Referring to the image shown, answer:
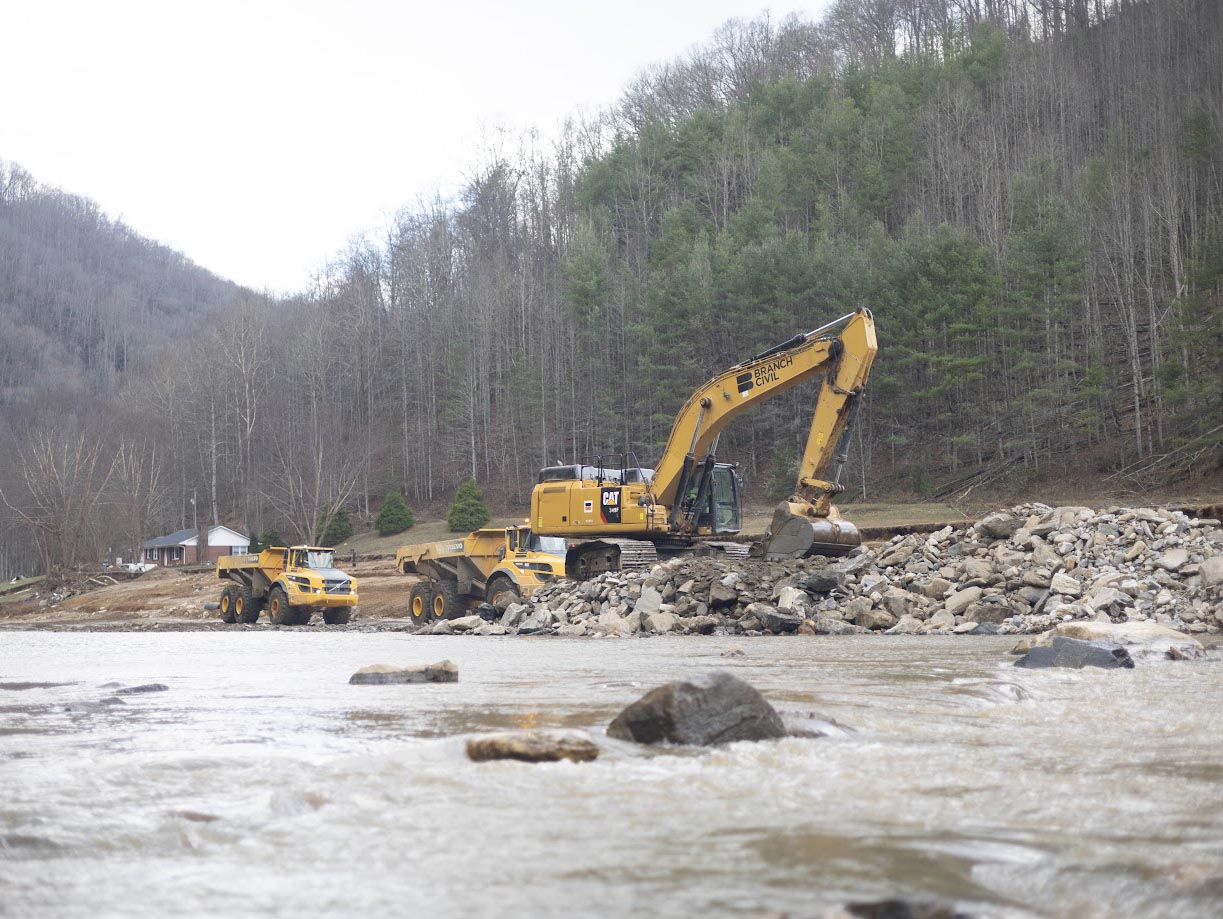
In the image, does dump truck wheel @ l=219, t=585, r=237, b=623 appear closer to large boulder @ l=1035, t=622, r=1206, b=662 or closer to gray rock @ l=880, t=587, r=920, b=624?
gray rock @ l=880, t=587, r=920, b=624

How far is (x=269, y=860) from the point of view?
2.81 m

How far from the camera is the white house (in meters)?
70.9

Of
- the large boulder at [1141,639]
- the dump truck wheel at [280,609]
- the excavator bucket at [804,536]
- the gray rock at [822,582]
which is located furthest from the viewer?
the dump truck wheel at [280,609]

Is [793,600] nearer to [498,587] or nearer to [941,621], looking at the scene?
[941,621]

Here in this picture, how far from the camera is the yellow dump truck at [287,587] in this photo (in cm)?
2867

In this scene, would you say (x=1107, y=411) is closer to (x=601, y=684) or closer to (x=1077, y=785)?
(x=601, y=684)

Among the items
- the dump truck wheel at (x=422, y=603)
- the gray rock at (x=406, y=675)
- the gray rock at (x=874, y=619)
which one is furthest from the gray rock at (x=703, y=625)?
the gray rock at (x=406, y=675)

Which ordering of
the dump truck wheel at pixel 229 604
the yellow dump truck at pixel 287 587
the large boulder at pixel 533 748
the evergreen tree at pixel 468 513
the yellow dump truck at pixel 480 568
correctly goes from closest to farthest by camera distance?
the large boulder at pixel 533 748, the yellow dump truck at pixel 480 568, the yellow dump truck at pixel 287 587, the dump truck wheel at pixel 229 604, the evergreen tree at pixel 468 513

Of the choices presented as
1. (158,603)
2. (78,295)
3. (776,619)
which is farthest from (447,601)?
(78,295)

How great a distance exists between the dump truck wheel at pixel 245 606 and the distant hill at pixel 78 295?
8997 centimetres

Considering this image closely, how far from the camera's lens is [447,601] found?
25.0 metres

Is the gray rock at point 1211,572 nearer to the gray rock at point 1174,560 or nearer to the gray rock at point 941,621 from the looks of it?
the gray rock at point 1174,560

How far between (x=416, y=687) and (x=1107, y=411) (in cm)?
3597

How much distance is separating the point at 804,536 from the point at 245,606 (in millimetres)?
16823
